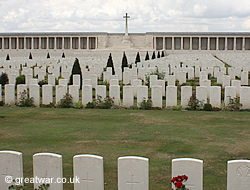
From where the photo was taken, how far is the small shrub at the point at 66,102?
13.7 meters

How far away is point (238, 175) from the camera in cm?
522

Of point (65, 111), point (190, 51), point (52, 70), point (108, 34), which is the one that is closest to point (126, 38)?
point (108, 34)

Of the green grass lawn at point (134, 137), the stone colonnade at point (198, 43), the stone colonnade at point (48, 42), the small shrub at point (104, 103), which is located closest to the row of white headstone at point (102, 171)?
the green grass lawn at point (134, 137)

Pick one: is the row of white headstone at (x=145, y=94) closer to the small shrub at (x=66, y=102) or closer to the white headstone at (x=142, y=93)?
Answer: the white headstone at (x=142, y=93)

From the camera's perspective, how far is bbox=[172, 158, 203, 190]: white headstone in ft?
17.1

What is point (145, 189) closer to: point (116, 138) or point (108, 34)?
point (116, 138)

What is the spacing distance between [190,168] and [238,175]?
64 cm

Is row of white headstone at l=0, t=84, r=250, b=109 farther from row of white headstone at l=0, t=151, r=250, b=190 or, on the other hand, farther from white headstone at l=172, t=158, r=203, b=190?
white headstone at l=172, t=158, r=203, b=190

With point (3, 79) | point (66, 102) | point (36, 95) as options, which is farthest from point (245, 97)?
point (3, 79)

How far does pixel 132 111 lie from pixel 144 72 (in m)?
8.75

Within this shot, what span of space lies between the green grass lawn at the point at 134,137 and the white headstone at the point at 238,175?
0.98 metres

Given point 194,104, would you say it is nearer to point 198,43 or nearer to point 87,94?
point 87,94

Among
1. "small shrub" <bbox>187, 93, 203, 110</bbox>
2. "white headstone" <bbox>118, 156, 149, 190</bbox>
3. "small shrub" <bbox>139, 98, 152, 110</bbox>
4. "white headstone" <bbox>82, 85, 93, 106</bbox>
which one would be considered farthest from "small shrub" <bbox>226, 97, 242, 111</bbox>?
"white headstone" <bbox>118, 156, 149, 190</bbox>

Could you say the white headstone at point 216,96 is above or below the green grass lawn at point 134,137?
above
